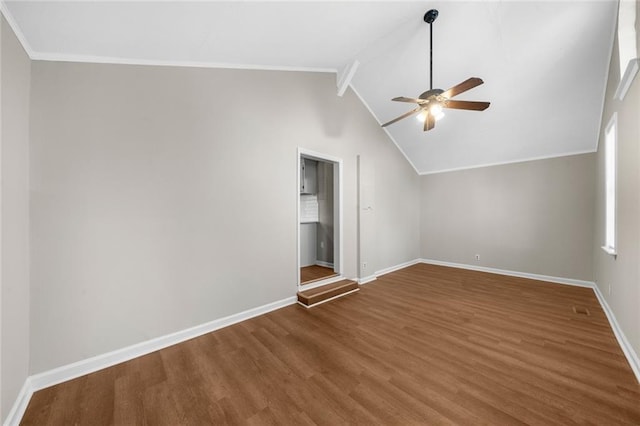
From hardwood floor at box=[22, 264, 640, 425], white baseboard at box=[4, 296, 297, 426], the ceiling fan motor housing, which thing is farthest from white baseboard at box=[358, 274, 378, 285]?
the ceiling fan motor housing

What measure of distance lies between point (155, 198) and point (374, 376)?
2.48m

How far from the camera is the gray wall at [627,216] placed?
1812 mm

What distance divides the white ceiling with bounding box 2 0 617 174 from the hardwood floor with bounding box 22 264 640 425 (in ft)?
8.56

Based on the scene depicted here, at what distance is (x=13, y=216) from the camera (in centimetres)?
147

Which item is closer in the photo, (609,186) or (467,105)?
(467,105)

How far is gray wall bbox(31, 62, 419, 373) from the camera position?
5.74 ft

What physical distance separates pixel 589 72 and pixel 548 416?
3894 millimetres

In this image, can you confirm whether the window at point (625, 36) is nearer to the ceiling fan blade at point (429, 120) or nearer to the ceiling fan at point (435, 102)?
the ceiling fan at point (435, 102)

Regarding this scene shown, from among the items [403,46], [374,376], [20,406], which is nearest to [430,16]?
[403,46]

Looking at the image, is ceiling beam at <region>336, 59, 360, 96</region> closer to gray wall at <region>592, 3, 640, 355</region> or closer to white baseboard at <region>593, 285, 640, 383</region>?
gray wall at <region>592, 3, 640, 355</region>

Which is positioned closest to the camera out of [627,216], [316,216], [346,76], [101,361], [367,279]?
[101,361]

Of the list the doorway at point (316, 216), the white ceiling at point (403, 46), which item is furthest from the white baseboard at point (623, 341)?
the doorway at point (316, 216)

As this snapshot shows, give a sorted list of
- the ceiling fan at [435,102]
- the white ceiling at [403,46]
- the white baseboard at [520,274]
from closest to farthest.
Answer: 1. the white ceiling at [403,46]
2. the ceiling fan at [435,102]
3. the white baseboard at [520,274]

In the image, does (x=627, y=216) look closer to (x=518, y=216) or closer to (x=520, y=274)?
(x=518, y=216)
